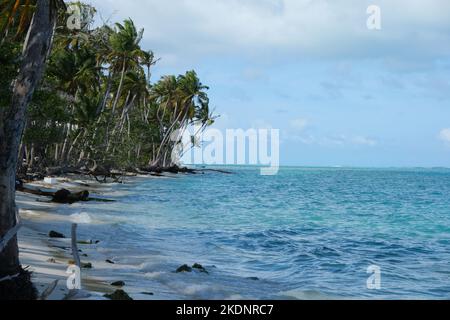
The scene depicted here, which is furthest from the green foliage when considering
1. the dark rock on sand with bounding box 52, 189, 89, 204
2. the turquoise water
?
the turquoise water

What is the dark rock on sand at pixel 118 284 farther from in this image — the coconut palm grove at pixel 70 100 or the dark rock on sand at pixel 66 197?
the dark rock on sand at pixel 66 197

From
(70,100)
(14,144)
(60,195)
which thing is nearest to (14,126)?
(14,144)

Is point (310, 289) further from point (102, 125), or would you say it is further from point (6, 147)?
point (102, 125)

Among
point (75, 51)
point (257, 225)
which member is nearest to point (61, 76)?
point (75, 51)

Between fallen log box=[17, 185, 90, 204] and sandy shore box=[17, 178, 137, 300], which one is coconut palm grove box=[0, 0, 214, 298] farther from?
fallen log box=[17, 185, 90, 204]

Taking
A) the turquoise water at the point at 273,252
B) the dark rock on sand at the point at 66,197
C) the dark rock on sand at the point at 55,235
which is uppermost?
the dark rock on sand at the point at 66,197

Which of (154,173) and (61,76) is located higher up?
(61,76)

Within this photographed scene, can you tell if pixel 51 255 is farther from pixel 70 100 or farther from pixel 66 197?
pixel 70 100

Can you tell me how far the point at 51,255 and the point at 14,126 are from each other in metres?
4.72

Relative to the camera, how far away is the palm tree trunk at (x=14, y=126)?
815cm

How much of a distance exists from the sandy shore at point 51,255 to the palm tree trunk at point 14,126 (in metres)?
0.79

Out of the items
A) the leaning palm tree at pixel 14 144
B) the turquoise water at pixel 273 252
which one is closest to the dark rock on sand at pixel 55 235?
the turquoise water at pixel 273 252

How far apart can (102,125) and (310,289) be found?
38.4 meters
